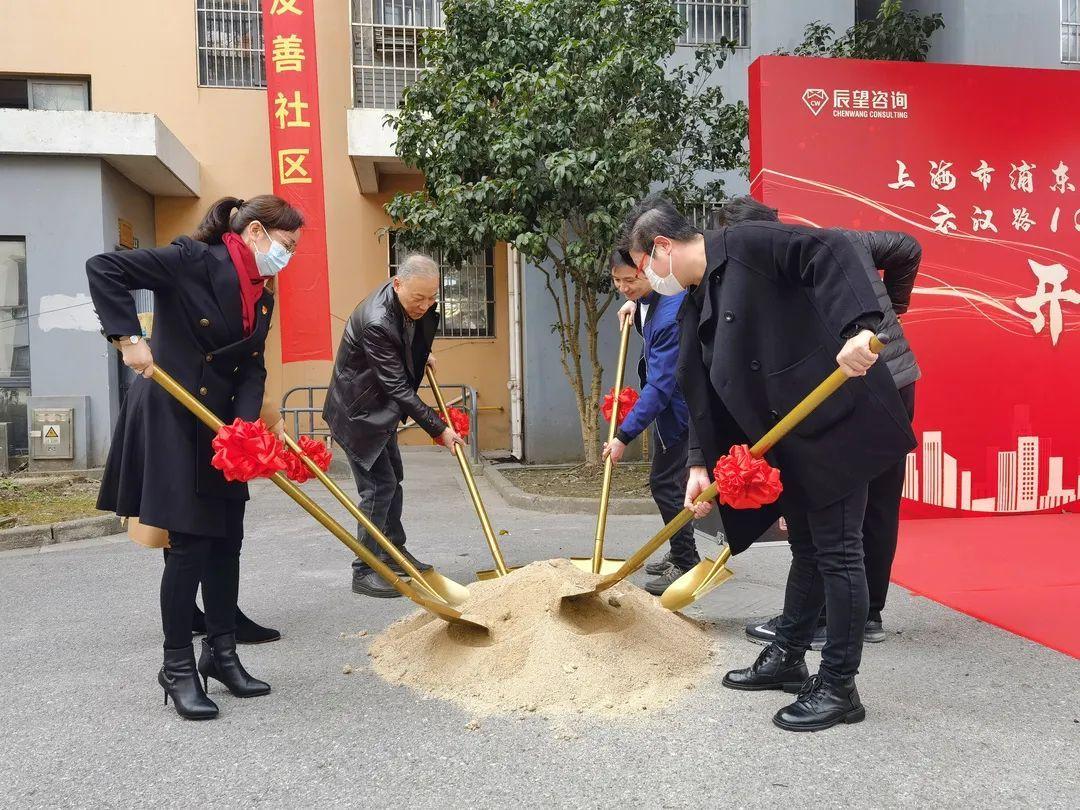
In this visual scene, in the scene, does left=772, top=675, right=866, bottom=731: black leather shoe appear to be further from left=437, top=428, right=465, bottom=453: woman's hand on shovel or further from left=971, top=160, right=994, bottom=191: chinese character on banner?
left=971, top=160, right=994, bottom=191: chinese character on banner

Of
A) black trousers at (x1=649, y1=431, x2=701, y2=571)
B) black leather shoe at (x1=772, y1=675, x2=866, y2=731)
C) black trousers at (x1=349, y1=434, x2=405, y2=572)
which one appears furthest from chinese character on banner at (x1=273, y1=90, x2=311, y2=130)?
black leather shoe at (x1=772, y1=675, x2=866, y2=731)

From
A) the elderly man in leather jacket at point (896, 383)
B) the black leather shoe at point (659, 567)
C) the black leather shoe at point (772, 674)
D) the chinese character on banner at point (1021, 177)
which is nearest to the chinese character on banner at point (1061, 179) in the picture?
the chinese character on banner at point (1021, 177)

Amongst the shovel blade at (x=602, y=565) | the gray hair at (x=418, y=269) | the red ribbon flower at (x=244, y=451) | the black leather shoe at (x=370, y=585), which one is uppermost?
the gray hair at (x=418, y=269)

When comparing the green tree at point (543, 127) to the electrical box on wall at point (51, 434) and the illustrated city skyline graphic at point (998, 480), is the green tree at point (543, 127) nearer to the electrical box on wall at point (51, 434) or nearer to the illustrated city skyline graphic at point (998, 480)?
the illustrated city skyline graphic at point (998, 480)

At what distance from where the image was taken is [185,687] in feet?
9.61

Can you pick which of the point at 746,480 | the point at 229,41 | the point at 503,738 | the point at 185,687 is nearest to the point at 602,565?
the point at 503,738

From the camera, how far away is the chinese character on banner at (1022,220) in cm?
609

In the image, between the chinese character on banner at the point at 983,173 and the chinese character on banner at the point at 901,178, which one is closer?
the chinese character on banner at the point at 901,178

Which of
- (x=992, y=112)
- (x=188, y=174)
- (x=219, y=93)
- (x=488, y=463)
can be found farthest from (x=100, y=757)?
(x=219, y=93)

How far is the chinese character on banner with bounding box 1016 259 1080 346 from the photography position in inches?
241

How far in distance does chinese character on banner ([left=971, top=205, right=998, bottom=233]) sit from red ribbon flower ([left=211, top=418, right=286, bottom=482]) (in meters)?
5.14

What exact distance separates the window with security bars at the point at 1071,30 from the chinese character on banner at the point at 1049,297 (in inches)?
241

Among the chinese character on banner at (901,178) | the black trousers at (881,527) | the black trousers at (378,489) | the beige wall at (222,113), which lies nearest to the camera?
the black trousers at (881,527)

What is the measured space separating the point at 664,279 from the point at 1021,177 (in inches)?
172
